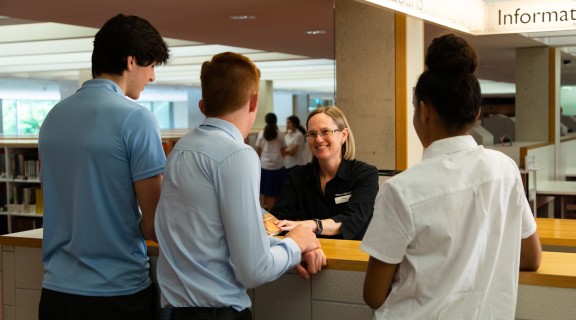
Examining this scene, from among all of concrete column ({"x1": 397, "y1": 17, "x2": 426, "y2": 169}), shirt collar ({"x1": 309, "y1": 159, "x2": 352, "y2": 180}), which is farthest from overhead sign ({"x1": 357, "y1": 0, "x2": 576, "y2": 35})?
shirt collar ({"x1": 309, "y1": 159, "x2": 352, "y2": 180})

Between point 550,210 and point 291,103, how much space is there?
31994 mm

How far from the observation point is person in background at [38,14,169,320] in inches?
85.5

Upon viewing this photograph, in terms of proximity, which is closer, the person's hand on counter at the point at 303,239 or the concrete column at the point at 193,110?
the person's hand on counter at the point at 303,239

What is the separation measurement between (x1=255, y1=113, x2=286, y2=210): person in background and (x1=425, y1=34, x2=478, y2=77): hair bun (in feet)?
33.0

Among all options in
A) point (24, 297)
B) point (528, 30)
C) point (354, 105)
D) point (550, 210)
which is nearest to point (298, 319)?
Answer: point (24, 297)

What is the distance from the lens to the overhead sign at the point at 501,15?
186 inches

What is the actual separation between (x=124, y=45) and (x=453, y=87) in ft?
3.35

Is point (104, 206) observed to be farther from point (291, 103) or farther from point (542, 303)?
point (291, 103)

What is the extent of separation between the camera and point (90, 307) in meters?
2.21

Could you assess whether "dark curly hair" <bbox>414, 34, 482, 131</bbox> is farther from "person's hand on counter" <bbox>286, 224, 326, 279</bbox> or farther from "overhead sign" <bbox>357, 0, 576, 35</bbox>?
"overhead sign" <bbox>357, 0, 576, 35</bbox>

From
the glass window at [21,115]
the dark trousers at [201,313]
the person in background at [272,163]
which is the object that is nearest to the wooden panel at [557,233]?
the dark trousers at [201,313]

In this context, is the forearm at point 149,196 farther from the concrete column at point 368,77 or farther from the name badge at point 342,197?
the concrete column at point 368,77

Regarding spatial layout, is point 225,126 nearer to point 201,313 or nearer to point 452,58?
point 201,313

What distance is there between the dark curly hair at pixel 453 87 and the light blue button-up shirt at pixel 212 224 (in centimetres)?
50
